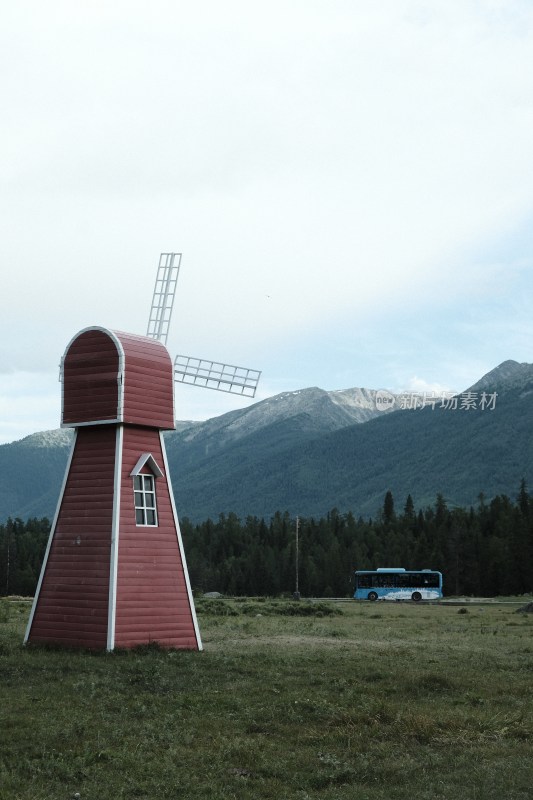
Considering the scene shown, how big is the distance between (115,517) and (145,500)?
192cm

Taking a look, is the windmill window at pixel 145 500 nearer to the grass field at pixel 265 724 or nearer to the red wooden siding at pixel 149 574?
the red wooden siding at pixel 149 574

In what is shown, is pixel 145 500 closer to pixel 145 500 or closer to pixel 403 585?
pixel 145 500

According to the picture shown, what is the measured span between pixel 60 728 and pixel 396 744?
673 cm

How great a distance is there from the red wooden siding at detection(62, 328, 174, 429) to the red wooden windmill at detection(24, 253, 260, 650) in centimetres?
4

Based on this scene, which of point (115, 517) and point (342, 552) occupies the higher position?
point (342, 552)

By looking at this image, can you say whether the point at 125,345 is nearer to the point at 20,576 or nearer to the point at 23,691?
the point at 23,691

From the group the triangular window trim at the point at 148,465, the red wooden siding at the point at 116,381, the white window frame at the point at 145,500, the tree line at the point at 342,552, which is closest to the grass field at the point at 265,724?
the white window frame at the point at 145,500

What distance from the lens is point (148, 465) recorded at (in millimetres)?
34406

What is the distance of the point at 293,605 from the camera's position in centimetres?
6669

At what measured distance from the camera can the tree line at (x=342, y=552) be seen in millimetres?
135375

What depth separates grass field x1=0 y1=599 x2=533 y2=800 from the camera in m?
15.6

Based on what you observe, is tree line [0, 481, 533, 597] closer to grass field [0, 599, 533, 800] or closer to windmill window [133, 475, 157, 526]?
windmill window [133, 475, 157, 526]

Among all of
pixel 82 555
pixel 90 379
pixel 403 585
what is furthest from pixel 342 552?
pixel 82 555

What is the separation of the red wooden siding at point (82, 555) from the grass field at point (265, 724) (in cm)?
125
